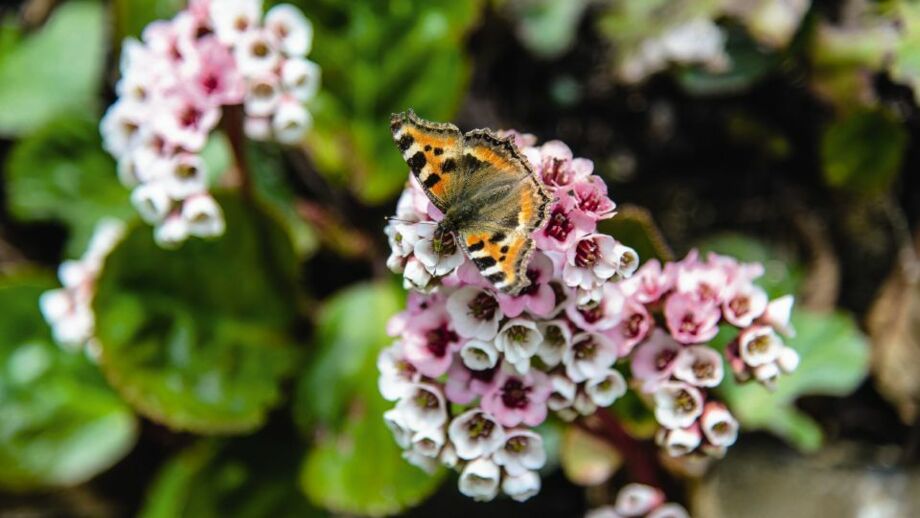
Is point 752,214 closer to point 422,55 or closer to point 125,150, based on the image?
point 422,55

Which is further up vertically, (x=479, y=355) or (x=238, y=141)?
(x=479, y=355)

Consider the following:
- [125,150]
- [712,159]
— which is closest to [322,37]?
[125,150]

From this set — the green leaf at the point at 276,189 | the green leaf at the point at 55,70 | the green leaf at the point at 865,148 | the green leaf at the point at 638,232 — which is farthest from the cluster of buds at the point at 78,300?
the green leaf at the point at 865,148

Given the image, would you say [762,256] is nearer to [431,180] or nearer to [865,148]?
[865,148]

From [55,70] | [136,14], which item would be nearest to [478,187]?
[136,14]

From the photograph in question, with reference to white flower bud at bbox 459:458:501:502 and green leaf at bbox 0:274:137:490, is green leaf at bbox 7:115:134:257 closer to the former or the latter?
green leaf at bbox 0:274:137:490

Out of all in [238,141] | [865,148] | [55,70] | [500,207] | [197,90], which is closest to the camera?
[500,207]

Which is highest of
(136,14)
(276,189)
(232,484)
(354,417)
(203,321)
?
(136,14)

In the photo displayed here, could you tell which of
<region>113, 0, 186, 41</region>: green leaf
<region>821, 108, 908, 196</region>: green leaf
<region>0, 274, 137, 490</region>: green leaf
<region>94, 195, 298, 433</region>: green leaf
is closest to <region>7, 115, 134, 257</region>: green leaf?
<region>0, 274, 137, 490</region>: green leaf
